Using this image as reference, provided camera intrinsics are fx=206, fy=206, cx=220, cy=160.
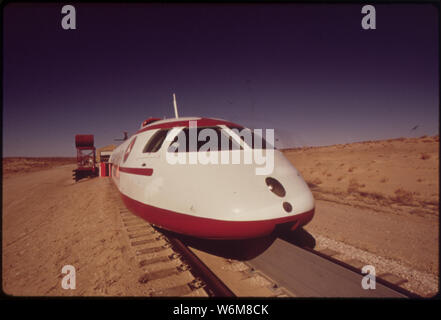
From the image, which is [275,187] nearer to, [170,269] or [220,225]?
[220,225]

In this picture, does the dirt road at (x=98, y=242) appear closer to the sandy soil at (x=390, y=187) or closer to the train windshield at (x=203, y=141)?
the sandy soil at (x=390, y=187)

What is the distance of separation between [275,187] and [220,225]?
3.12ft

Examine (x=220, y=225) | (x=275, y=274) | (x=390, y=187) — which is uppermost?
(x=220, y=225)

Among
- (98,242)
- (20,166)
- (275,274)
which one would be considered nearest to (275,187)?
(275,274)

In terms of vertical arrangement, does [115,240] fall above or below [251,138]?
below

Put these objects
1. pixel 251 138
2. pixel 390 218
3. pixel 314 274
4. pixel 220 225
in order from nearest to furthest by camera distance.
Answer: pixel 220 225, pixel 314 274, pixel 251 138, pixel 390 218

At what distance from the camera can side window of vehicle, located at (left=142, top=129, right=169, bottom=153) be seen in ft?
13.5

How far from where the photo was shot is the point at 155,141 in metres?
4.25

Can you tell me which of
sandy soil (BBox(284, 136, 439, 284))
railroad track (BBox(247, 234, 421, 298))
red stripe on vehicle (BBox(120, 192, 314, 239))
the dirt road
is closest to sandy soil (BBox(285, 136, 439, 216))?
sandy soil (BBox(284, 136, 439, 284))

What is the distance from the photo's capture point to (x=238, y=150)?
3314mm

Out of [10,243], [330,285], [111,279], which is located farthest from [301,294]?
[10,243]

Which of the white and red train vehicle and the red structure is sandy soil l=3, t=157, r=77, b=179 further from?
the white and red train vehicle
